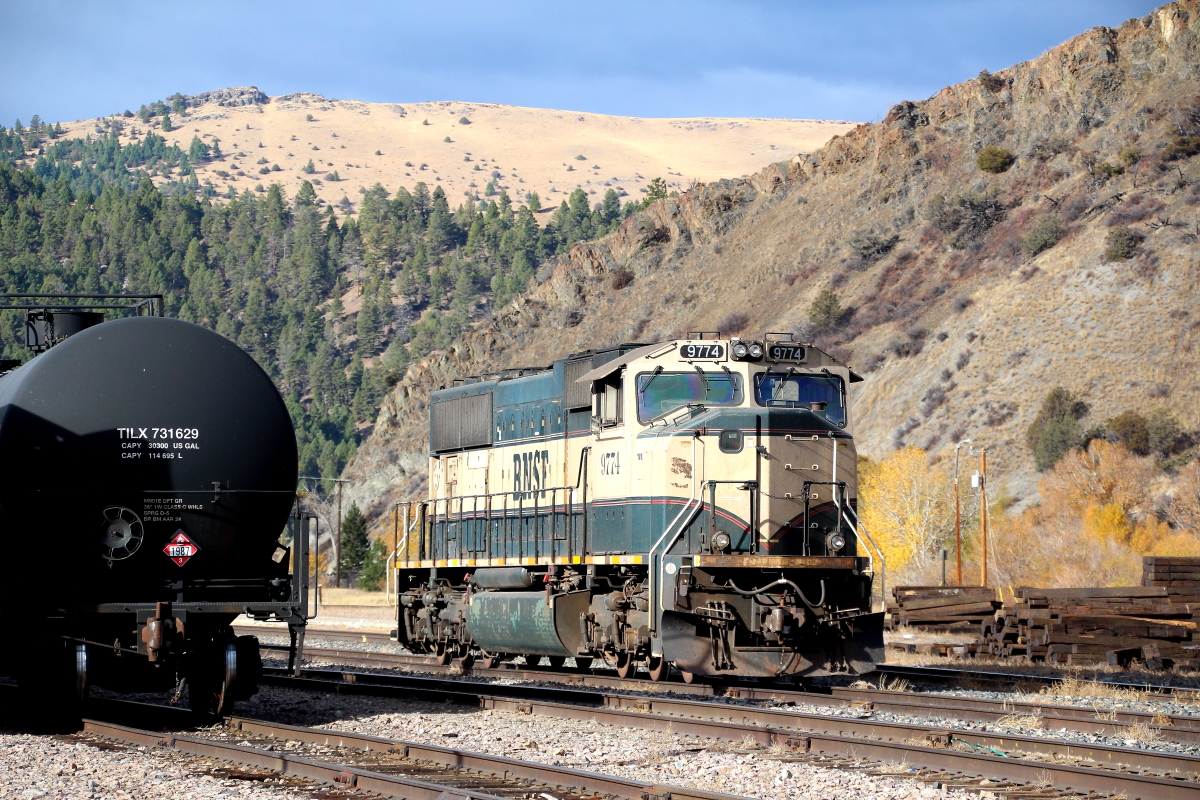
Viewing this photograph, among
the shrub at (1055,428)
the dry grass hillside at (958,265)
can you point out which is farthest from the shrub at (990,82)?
the shrub at (1055,428)

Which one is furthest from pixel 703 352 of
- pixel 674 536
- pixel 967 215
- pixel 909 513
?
pixel 967 215

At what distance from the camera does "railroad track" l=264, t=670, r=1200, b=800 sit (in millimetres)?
10109

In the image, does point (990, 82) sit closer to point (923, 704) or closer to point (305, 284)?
point (923, 704)

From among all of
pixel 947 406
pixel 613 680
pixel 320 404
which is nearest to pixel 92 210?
pixel 320 404

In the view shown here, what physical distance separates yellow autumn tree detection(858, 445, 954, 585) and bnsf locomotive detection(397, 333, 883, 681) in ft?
113

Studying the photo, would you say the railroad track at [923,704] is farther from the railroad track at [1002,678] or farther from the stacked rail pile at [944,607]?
the stacked rail pile at [944,607]

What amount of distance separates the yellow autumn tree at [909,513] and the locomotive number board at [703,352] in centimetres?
3572

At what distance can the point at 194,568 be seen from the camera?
1341 centimetres

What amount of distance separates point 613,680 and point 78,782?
9377mm

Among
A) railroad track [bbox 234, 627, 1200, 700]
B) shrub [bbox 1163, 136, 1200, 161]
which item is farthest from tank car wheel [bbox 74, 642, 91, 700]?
shrub [bbox 1163, 136, 1200, 161]

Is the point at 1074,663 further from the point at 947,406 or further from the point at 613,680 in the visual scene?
the point at 947,406

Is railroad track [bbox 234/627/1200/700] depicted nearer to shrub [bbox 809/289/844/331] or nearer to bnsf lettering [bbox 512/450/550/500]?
bnsf lettering [bbox 512/450/550/500]

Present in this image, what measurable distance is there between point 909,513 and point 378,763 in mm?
42655

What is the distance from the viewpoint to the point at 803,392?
16.9m
